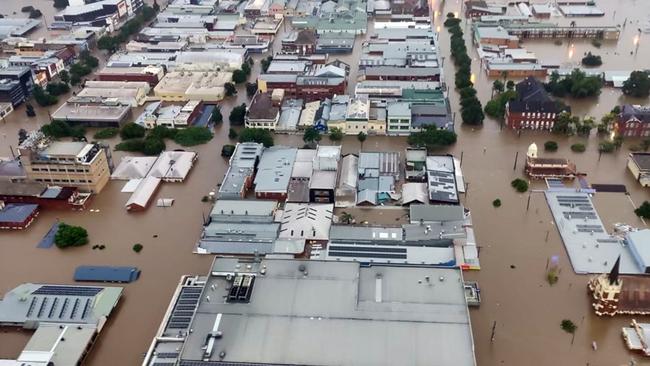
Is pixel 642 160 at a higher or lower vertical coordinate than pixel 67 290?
higher

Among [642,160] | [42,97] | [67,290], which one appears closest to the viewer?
[67,290]

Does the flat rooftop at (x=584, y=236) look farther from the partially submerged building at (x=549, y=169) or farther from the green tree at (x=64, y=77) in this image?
the green tree at (x=64, y=77)

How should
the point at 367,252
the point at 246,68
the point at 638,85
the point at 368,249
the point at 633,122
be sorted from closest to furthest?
the point at 367,252 → the point at 368,249 → the point at 633,122 → the point at 638,85 → the point at 246,68

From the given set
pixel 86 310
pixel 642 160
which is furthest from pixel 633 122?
pixel 86 310

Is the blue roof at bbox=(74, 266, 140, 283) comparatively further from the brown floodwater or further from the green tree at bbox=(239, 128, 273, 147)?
the green tree at bbox=(239, 128, 273, 147)

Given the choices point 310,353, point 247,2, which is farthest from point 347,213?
point 247,2

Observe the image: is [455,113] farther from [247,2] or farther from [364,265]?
[247,2]

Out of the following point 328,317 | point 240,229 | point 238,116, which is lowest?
point 328,317

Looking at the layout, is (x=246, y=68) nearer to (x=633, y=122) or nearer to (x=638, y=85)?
(x=633, y=122)

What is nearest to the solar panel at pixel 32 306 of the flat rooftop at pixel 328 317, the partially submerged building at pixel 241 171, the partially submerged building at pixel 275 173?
the flat rooftop at pixel 328 317
